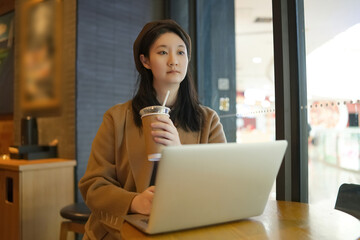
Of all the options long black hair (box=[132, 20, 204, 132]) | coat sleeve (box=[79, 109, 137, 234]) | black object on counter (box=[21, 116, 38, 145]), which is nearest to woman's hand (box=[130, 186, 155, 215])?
coat sleeve (box=[79, 109, 137, 234])

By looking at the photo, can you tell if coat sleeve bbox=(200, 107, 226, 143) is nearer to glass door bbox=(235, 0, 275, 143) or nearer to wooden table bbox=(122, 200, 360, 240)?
wooden table bbox=(122, 200, 360, 240)

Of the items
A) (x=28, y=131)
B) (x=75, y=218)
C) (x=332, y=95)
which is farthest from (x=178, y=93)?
(x=28, y=131)

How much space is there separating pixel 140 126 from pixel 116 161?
0.58 ft

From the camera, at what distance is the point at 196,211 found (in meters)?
0.88

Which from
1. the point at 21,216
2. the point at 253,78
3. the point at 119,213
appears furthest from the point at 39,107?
the point at 119,213

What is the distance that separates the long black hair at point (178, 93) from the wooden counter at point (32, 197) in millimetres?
1363

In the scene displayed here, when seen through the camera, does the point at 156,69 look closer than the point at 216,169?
No

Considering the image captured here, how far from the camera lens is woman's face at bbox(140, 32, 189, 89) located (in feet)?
4.50

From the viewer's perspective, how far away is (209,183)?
85 centimetres

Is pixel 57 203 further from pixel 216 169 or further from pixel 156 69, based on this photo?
pixel 216 169

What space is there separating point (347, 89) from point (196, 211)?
4.15 ft

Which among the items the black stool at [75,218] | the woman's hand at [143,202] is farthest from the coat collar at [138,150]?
the black stool at [75,218]

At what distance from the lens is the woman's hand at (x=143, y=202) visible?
1.05 m

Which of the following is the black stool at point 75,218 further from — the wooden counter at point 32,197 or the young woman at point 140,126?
the young woman at point 140,126
